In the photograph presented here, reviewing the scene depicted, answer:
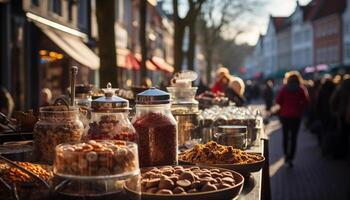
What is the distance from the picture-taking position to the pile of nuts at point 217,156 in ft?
11.4

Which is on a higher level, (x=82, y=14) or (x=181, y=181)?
(x=82, y=14)

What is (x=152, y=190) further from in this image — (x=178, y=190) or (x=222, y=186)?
(x=222, y=186)

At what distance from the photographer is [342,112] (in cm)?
1152

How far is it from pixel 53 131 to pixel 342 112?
9.16 meters

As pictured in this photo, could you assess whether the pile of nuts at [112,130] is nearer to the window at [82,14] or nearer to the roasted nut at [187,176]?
the roasted nut at [187,176]

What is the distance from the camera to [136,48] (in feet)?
118

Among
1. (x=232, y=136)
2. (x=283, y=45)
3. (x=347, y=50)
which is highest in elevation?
(x=283, y=45)

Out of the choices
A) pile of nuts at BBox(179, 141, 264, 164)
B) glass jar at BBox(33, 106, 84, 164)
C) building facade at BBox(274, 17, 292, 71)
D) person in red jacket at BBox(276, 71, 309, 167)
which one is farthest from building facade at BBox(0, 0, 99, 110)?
building facade at BBox(274, 17, 292, 71)

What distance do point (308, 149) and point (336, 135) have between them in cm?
261

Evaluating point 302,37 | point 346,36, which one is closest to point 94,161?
point 346,36

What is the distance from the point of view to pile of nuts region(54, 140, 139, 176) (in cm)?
232

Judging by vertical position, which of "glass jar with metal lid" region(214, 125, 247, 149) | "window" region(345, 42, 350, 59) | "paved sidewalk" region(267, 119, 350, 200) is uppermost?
"window" region(345, 42, 350, 59)

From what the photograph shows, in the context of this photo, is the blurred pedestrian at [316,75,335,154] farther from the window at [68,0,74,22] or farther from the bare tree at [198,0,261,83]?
the bare tree at [198,0,261,83]

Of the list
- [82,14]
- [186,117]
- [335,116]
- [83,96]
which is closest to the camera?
[83,96]
